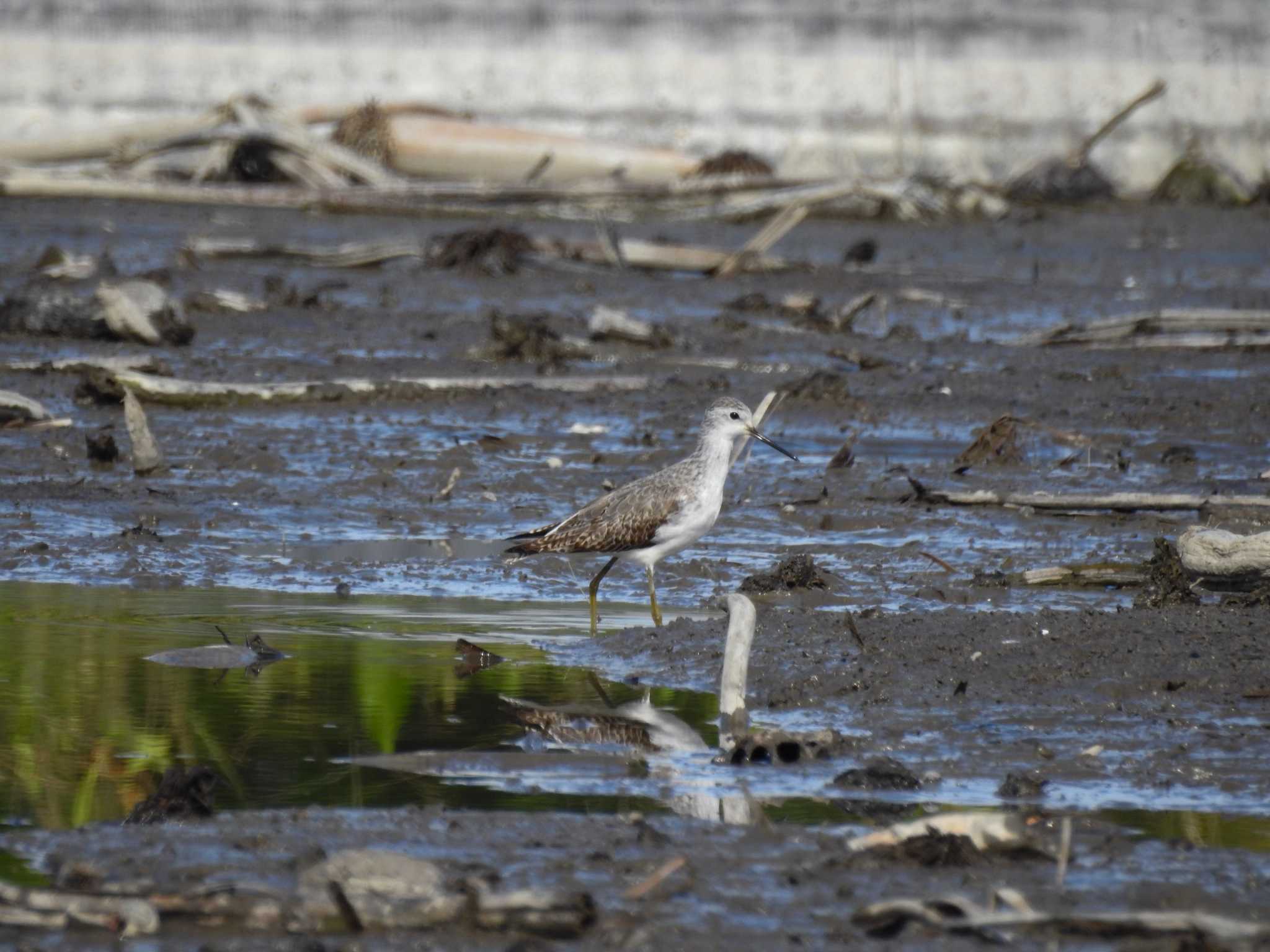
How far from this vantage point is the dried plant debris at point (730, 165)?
73.3 ft

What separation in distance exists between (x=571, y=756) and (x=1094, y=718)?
1.63 m

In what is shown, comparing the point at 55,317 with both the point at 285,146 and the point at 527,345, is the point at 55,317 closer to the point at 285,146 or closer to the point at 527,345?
the point at 527,345

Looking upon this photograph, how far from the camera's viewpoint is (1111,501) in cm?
818

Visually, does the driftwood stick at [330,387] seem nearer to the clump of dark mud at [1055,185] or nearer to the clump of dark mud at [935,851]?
the clump of dark mud at [935,851]

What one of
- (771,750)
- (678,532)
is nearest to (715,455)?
(678,532)

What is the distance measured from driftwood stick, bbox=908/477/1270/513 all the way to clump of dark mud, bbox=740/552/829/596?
1149 mm

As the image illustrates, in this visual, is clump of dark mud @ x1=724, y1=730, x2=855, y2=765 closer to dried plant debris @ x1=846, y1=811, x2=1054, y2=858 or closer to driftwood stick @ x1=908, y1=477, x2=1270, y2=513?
dried plant debris @ x1=846, y1=811, x2=1054, y2=858

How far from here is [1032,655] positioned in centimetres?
635

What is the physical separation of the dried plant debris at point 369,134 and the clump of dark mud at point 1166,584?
51.5 ft

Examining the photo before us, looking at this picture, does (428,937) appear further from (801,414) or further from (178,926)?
(801,414)

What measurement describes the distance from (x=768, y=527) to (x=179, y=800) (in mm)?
4802

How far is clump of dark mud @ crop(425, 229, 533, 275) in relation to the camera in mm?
16766

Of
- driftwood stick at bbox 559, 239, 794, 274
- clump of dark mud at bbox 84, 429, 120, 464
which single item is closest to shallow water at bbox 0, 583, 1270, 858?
clump of dark mud at bbox 84, 429, 120, 464

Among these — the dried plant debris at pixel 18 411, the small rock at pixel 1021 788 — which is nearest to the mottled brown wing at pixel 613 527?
the small rock at pixel 1021 788
